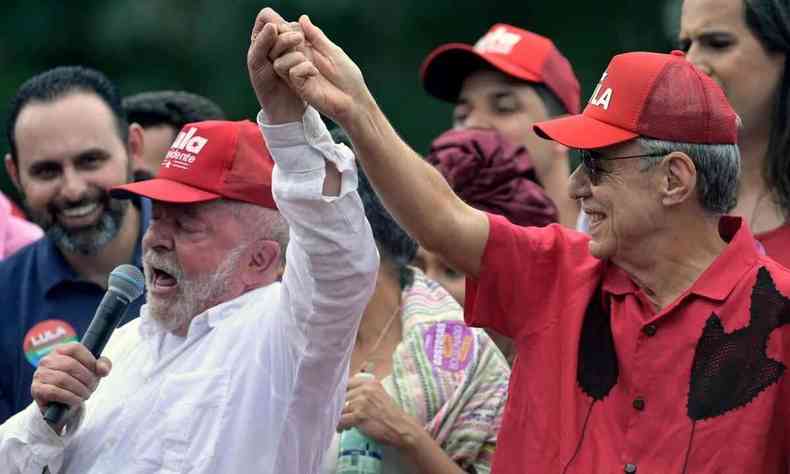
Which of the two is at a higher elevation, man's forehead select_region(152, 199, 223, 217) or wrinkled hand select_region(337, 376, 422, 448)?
man's forehead select_region(152, 199, 223, 217)

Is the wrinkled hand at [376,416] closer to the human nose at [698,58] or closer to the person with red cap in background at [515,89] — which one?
the human nose at [698,58]

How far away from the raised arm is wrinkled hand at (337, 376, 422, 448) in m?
0.66

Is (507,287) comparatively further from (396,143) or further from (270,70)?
(270,70)

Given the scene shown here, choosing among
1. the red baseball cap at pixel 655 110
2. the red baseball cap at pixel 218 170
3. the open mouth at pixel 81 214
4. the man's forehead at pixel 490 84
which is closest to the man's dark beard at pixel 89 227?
the open mouth at pixel 81 214

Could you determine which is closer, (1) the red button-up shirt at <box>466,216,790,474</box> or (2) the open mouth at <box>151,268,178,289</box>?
(1) the red button-up shirt at <box>466,216,790,474</box>

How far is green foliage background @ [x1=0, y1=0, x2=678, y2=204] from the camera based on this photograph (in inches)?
409

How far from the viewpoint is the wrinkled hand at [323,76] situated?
12.0ft

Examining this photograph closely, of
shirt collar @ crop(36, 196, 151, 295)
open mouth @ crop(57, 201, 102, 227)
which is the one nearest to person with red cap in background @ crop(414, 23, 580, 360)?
shirt collar @ crop(36, 196, 151, 295)

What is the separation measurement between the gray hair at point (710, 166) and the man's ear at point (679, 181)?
1 cm

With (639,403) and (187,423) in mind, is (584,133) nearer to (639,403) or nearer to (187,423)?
(639,403)

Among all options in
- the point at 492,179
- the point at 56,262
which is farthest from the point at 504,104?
the point at 56,262

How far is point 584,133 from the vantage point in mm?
3826

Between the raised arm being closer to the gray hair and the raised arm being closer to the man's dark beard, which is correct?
the gray hair

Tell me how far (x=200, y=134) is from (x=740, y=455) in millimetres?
1587
